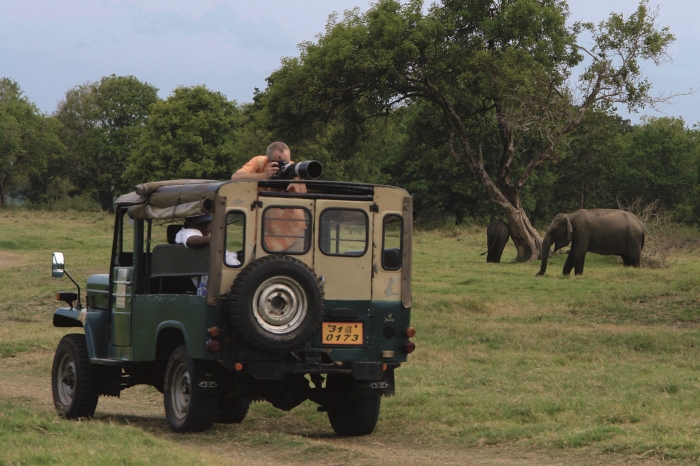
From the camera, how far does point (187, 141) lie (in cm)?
7012

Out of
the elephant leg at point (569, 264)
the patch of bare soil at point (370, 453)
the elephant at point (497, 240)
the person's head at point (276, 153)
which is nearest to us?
the patch of bare soil at point (370, 453)

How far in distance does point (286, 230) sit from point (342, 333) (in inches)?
38.3

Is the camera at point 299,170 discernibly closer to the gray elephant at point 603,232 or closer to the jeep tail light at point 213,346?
the jeep tail light at point 213,346

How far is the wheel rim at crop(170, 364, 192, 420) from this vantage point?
29.6 ft

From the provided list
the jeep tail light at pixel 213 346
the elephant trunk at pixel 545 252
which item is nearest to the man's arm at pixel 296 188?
the jeep tail light at pixel 213 346

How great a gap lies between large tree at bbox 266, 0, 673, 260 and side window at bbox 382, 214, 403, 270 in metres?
21.0

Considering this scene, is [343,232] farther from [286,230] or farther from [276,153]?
[276,153]

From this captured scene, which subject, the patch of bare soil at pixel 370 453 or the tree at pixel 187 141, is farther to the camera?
the tree at pixel 187 141

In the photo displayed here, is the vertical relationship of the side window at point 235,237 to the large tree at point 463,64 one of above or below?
below

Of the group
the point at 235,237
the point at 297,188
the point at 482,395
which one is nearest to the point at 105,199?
the point at 482,395

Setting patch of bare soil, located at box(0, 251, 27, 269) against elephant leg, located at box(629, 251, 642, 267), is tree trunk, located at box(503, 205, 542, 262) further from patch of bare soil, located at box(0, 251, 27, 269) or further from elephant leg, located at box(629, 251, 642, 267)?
patch of bare soil, located at box(0, 251, 27, 269)

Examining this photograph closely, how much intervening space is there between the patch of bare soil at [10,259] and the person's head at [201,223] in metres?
21.7

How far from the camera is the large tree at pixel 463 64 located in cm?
3019

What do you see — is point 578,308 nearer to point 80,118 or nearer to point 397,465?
point 397,465
